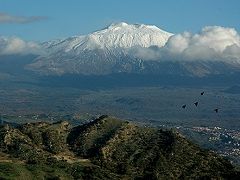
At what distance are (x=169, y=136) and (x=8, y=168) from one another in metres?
44.7

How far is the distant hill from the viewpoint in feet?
409

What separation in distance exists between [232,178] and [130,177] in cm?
2085

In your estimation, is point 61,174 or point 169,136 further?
point 169,136

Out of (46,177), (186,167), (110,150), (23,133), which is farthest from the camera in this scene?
(23,133)

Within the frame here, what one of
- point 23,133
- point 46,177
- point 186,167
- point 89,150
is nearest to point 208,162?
point 186,167

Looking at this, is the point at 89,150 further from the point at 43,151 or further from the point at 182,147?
the point at 182,147

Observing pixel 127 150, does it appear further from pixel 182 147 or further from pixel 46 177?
pixel 46 177

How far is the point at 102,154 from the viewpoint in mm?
137500

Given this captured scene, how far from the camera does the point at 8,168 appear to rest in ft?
394

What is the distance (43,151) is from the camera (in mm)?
140625

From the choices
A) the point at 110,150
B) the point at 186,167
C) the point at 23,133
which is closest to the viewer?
the point at 186,167

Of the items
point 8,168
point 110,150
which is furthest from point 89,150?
point 8,168

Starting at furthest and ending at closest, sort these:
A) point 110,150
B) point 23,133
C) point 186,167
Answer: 1. point 23,133
2. point 110,150
3. point 186,167

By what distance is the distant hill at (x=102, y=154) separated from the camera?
12462cm
